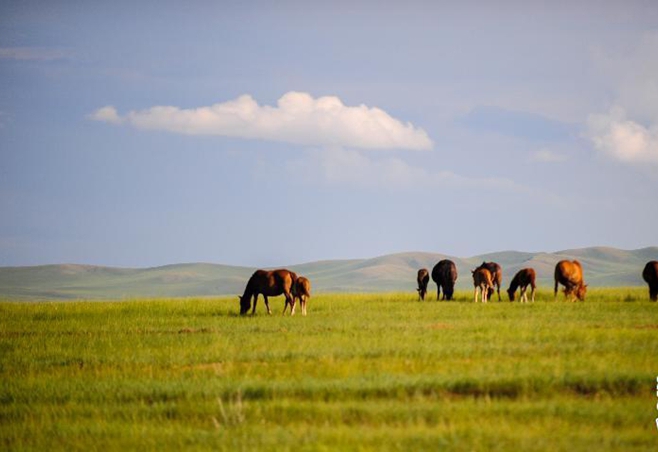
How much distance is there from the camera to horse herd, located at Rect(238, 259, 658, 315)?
3142 centimetres

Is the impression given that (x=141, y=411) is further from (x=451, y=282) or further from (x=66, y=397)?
(x=451, y=282)

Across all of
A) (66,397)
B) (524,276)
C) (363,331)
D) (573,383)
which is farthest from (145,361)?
(524,276)

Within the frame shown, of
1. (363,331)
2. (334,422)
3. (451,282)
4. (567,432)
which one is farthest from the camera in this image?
(451,282)

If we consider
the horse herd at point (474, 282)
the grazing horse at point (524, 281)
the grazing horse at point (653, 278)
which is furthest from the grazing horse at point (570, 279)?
the grazing horse at point (653, 278)

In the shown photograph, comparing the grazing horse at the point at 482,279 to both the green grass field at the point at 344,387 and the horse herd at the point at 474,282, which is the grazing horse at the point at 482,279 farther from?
the green grass field at the point at 344,387

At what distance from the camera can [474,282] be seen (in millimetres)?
36750

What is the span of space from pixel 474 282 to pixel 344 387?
23504 mm

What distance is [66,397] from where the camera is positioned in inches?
596

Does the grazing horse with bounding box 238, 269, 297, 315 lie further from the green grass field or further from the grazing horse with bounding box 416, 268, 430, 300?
the grazing horse with bounding box 416, 268, 430, 300

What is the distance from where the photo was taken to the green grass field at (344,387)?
11547 millimetres

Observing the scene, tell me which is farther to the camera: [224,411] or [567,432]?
[224,411]

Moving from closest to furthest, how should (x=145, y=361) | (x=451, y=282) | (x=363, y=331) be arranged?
(x=145, y=361) < (x=363, y=331) < (x=451, y=282)

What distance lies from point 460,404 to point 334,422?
2.15 metres

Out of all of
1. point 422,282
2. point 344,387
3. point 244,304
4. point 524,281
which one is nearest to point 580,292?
point 524,281
